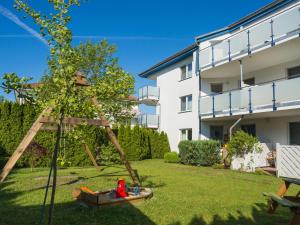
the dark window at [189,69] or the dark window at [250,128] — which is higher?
the dark window at [189,69]

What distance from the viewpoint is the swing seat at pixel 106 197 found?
724 centimetres

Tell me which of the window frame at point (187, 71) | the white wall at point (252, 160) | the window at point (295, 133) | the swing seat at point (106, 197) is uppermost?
the window frame at point (187, 71)

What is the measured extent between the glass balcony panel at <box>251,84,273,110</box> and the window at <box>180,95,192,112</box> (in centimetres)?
856

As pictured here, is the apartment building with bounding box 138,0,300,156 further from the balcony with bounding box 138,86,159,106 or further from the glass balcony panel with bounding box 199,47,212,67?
the balcony with bounding box 138,86,159,106

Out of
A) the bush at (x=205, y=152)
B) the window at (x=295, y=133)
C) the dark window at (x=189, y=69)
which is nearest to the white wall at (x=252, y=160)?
the window at (x=295, y=133)

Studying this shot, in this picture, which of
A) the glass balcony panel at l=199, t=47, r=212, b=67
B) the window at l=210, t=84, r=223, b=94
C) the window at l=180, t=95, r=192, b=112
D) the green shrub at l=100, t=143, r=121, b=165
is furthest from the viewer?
the window at l=180, t=95, r=192, b=112

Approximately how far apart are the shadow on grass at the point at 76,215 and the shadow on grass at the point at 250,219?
42.9 inches

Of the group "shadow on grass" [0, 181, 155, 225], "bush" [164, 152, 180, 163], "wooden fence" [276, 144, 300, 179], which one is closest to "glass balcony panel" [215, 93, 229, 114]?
"bush" [164, 152, 180, 163]

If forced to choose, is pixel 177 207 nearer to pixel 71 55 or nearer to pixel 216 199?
pixel 216 199

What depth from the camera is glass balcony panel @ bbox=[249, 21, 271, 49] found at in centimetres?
1706

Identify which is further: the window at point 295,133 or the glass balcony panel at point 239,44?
the glass balcony panel at point 239,44

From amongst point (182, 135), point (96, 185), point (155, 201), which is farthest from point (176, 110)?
point (155, 201)

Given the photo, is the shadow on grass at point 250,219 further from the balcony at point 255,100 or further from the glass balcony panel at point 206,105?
the glass balcony panel at point 206,105

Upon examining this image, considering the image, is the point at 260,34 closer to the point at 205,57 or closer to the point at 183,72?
the point at 205,57
